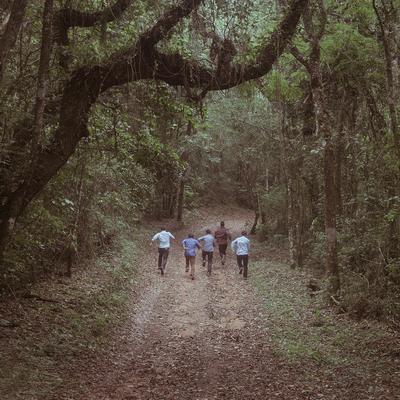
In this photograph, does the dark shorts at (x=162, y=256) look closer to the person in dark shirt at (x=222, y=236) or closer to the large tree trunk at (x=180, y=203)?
the person in dark shirt at (x=222, y=236)

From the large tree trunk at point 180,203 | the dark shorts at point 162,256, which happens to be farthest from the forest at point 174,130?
the large tree trunk at point 180,203

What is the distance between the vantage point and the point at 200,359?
10.2m

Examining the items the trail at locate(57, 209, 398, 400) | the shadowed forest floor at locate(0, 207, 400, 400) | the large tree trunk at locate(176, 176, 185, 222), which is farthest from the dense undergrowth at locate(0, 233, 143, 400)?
the large tree trunk at locate(176, 176, 185, 222)

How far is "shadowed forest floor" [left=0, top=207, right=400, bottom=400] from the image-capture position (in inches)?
324

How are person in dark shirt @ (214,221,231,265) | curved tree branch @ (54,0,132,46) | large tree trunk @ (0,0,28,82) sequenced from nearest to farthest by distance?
large tree trunk @ (0,0,28,82)
curved tree branch @ (54,0,132,46)
person in dark shirt @ (214,221,231,265)

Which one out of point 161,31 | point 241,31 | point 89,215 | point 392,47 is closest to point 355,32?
point 392,47

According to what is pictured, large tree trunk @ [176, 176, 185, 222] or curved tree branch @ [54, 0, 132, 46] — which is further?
large tree trunk @ [176, 176, 185, 222]

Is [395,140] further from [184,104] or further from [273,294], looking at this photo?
[273,294]

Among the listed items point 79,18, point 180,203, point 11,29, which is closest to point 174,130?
point 79,18

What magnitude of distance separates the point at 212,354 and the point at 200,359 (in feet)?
1.60

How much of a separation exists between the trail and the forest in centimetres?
14

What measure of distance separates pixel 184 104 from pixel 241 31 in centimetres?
218

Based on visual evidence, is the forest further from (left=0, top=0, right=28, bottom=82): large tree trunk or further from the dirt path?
the dirt path

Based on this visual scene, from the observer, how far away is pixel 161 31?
8.87 meters
